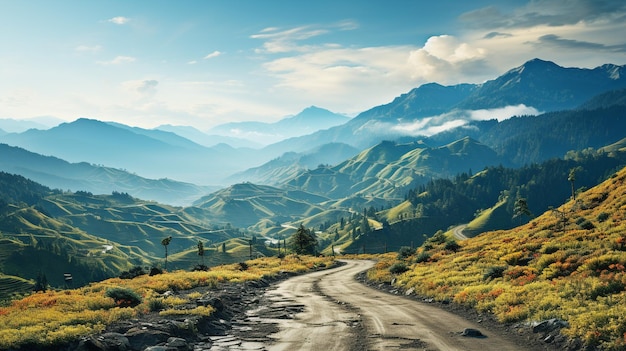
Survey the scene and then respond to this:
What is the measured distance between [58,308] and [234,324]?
10148mm

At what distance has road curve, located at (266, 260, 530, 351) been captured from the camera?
61.9ft

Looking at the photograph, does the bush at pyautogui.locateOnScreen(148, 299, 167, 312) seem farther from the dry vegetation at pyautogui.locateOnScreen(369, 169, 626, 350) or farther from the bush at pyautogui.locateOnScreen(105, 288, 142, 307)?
the dry vegetation at pyautogui.locateOnScreen(369, 169, 626, 350)

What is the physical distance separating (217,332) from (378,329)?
8.37 metres

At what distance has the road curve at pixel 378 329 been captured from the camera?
743 inches

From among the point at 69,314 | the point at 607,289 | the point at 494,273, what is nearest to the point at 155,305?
the point at 69,314

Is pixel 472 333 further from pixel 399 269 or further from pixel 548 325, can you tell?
pixel 399 269

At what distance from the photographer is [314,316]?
26.5 m

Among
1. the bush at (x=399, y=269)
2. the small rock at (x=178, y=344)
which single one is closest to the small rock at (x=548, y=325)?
the small rock at (x=178, y=344)

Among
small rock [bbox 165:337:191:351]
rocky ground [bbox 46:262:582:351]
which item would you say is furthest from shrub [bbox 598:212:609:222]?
small rock [bbox 165:337:191:351]

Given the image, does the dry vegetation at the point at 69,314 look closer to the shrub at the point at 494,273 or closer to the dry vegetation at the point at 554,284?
the dry vegetation at the point at 554,284

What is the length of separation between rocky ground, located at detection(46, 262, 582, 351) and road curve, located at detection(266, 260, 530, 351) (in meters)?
0.75

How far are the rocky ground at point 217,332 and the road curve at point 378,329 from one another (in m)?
0.75

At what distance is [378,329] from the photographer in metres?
22.1

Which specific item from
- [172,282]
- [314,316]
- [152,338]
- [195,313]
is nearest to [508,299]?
[314,316]
